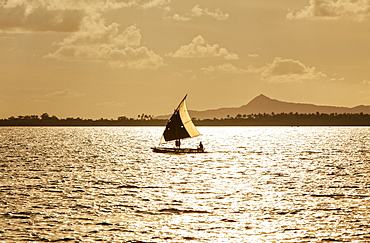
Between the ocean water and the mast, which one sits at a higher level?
the mast

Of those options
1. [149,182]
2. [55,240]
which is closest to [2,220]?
[55,240]

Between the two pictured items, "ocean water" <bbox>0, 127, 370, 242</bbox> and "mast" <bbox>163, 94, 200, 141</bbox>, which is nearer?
"ocean water" <bbox>0, 127, 370, 242</bbox>

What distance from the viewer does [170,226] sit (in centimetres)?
4269

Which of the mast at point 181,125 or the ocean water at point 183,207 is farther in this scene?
the mast at point 181,125

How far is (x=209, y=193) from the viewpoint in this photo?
204 ft

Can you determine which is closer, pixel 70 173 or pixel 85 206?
pixel 85 206

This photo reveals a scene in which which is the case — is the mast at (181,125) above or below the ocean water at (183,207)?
above

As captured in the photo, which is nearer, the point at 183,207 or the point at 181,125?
the point at 183,207

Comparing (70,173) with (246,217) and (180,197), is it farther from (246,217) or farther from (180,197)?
(246,217)

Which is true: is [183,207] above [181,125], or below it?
below

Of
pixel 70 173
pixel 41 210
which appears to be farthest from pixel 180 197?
pixel 70 173

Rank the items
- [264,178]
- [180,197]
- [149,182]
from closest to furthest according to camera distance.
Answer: [180,197] < [149,182] < [264,178]

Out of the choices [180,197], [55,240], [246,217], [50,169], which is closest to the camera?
[55,240]

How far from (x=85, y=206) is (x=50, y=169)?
45845 mm
